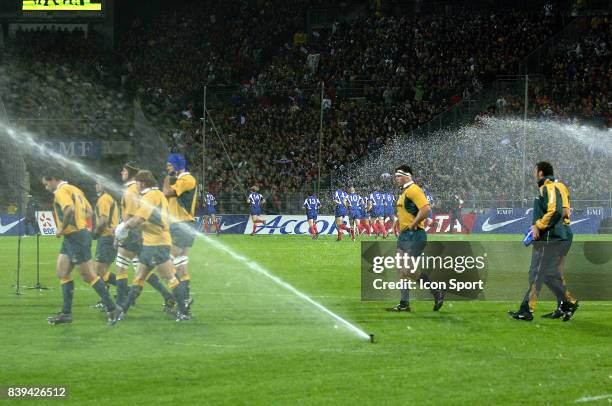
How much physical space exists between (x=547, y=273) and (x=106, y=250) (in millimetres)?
6600

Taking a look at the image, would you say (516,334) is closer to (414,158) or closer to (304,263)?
(304,263)

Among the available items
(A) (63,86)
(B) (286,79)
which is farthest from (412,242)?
(A) (63,86)

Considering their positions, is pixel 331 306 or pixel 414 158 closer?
pixel 331 306

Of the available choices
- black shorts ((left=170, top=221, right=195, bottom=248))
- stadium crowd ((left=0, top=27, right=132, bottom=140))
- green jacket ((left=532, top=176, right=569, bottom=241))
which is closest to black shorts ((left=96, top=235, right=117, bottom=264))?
black shorts ((left=170, top=221, right=195, bottom=248))

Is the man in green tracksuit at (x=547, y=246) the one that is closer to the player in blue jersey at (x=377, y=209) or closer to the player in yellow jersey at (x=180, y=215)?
the player in yellow jersey at (x=180, y=215)

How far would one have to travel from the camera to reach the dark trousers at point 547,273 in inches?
546

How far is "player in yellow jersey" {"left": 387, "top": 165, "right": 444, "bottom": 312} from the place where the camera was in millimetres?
14719

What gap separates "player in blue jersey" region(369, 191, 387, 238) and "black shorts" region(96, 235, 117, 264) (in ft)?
→ 81.1

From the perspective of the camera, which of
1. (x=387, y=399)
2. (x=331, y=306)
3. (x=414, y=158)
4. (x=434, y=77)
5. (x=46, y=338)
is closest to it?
(x=387, y=399)

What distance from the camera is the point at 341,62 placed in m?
49.8

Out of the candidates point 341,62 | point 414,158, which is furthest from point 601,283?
point 341,62

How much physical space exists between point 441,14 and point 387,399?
4515 centimetres

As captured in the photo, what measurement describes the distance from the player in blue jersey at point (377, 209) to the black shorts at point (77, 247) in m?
26.4

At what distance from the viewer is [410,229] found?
581 inches
